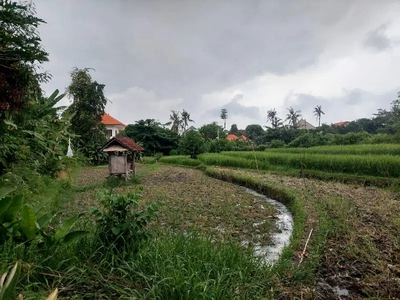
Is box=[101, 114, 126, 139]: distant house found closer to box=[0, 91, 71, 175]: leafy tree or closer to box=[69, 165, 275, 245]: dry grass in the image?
box=[0, 91, 71, 175]: leafy tree

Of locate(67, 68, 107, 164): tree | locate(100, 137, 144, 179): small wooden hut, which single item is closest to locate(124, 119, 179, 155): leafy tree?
locate(67, 68, 107, 164): tree

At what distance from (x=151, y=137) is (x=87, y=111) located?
23.8ft

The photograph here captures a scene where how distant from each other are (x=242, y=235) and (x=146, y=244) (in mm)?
1874

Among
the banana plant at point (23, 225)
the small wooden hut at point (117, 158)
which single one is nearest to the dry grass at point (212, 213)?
the banana plant at point (23, 225)

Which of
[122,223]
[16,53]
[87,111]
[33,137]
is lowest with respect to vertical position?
[122,223]

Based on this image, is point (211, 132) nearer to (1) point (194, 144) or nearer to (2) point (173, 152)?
(2) point (173, 152)

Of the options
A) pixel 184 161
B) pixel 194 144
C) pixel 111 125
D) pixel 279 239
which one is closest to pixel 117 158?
pixel 279 239

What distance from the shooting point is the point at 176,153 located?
23875 mm

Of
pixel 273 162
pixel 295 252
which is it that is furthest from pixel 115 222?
pixel 273 162

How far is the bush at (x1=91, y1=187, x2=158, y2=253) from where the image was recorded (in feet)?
7.05

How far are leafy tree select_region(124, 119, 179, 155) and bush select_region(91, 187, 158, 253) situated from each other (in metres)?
21.4

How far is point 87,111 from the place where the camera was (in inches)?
670

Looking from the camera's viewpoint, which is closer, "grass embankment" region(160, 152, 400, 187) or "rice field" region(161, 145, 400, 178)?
"grass embankment" region(160, 152, 400, 187)

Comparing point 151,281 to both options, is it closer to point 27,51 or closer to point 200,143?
point 27,51
